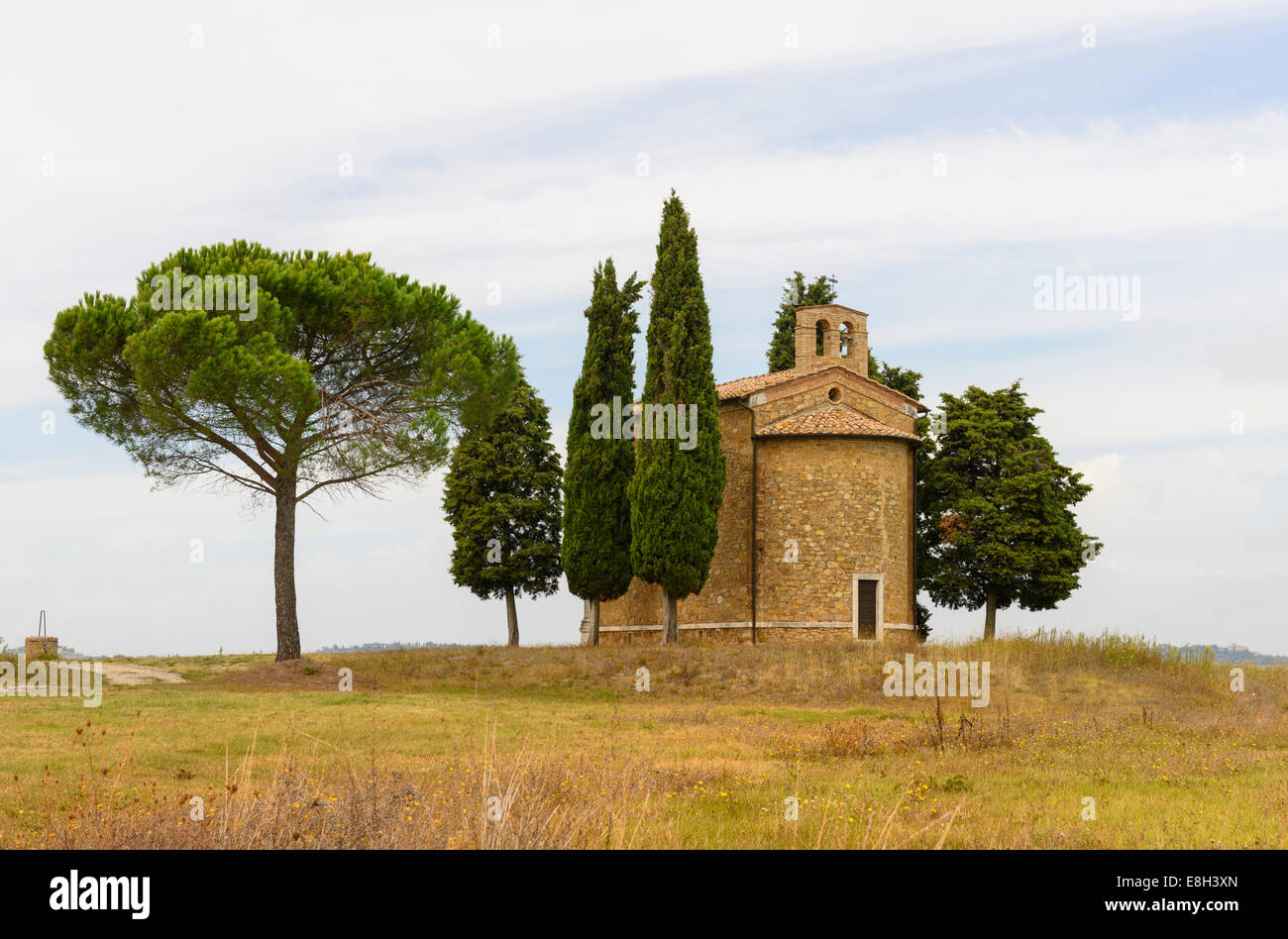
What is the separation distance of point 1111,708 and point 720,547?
13132 millimetres

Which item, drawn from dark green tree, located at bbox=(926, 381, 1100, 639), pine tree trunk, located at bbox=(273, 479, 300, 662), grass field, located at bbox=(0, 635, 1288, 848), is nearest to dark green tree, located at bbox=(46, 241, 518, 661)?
pine tree trunk, located at bbox=(273, 479, 300, 662)

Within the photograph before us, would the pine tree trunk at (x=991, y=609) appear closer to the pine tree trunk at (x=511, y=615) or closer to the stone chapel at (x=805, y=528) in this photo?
the stone chapel at (x=805, y=528)

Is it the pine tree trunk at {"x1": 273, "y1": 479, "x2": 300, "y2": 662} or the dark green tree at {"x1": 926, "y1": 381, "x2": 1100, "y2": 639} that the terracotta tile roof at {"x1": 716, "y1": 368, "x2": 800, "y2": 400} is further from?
the pine tree trunk at {"x1": 273, "y1": 479, "x2": 300, "y2": 662}

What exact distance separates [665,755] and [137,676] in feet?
57.0

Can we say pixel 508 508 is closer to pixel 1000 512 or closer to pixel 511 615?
pixel 511 615

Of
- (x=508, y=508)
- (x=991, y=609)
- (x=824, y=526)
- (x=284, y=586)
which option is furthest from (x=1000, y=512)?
(x=284, y=586)

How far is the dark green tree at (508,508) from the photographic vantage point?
39.2m

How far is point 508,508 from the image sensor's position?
39.0 metres

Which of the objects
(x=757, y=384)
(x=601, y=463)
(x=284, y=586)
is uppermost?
(x=757, y=384)

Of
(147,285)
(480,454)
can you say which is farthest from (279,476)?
(480,454)

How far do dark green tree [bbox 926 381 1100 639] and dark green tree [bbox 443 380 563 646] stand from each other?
13646 mm

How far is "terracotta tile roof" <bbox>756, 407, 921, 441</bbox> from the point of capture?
31886 millimetres

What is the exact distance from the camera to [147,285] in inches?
1079
